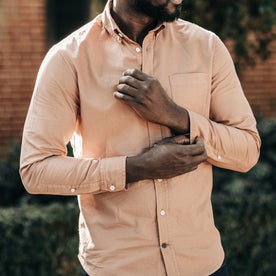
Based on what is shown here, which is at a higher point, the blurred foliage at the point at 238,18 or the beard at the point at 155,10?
the beard at the point at 155,10

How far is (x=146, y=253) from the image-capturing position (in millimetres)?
1870

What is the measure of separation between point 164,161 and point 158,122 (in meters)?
0.17

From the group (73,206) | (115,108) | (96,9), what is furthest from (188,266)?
(96,9)

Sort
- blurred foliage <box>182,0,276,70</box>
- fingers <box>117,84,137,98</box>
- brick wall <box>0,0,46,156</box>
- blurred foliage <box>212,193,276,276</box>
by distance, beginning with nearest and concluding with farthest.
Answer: fingers <box>117,84,137,98</box> → blurred foliage <box>182,0,276,70</box> → blurred foliage <box>212,193,276,276</box> → brick wall <box>0,0,46,156</box>

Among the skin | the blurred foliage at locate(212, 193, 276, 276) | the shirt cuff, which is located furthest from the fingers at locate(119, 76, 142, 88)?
the blurred foliage at locate(212, 193, 276, 276)

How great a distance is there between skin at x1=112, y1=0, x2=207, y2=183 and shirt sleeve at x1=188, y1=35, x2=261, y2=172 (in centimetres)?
8

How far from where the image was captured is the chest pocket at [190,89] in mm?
1909

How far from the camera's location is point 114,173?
182 centimetres

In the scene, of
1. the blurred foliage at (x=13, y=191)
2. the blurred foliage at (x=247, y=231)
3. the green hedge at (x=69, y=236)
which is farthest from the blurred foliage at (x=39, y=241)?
the blurred foliage at (x=247, y=231)

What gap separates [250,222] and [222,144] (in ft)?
8.73

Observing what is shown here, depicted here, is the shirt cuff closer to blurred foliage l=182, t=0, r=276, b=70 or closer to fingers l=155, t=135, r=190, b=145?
fingers l=155, t=135, r=190, b=145

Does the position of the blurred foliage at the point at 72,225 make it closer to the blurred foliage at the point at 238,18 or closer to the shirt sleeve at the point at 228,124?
the blurred foliage at the point at 238,18

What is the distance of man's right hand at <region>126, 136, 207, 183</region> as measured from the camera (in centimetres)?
180

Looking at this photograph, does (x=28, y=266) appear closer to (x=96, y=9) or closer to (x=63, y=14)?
(x=96, y=9)
